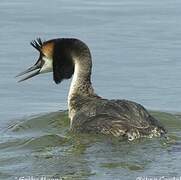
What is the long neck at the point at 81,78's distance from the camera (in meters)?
11.1

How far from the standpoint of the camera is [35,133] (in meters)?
10.5

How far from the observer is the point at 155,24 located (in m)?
15.2

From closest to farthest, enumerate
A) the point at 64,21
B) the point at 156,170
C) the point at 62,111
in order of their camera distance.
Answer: the point at 156,170
the point at 62,111
the point at 64,21

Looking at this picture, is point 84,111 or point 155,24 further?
point 155,24

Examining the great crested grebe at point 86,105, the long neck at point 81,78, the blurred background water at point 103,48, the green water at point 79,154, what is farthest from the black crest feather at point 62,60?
the green water at point 79,154

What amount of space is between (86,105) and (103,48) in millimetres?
3503

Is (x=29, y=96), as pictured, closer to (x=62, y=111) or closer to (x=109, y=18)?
(x=62, y=111)

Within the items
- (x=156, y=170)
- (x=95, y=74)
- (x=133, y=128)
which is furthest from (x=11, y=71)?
(x=156, y=170)

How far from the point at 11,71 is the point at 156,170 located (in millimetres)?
5006

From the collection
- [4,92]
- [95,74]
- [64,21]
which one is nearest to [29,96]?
[4,92]

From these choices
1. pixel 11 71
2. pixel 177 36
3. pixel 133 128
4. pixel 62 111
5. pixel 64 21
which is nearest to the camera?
pixel 133 128

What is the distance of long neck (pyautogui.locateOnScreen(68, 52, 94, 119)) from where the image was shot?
1112cm

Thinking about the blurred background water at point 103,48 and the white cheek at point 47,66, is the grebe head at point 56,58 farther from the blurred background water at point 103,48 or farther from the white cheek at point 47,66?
the blurred background water at point 103,48

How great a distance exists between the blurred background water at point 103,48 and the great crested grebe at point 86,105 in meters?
0.71
